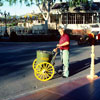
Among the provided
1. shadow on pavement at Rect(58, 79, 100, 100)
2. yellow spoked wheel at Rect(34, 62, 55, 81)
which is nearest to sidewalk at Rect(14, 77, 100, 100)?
shadow on pavement at Rect(58, 79, 100, 100)

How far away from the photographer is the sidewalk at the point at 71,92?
5617 millimetres

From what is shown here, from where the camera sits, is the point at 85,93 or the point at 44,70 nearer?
the point at 85,93

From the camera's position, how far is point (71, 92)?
6.11 m

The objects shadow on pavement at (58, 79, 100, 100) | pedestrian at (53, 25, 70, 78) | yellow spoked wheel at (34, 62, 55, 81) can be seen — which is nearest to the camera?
shadow on pavement at (58, 79, 100, 100)

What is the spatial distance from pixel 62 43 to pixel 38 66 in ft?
3.59

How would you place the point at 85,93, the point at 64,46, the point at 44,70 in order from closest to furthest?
the point at 85,93 < the point at 44,70 < the point at 64,46

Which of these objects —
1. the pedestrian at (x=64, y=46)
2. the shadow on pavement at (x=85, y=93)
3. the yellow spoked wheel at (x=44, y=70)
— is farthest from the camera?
the pedestrian at (x=64, y=46)

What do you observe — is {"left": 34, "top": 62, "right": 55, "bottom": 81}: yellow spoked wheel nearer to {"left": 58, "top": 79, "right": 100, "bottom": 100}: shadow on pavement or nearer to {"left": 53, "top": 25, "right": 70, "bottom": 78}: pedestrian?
{"left": 53, "top": 25, "right": 70, "bottom": 78}: pedestrian

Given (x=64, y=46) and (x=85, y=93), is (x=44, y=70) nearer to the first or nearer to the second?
(x=64, y=46)

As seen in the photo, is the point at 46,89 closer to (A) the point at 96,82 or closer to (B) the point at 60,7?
(A) the point at 96,82

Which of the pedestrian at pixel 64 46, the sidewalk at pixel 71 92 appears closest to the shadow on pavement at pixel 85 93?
the sidewalk at pixel 71 92

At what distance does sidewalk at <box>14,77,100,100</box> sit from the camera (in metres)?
5.62

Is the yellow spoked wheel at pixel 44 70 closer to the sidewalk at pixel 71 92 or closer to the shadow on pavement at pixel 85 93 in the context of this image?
the sidewalk at pixel 71 92

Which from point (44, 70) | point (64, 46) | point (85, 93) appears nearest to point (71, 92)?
point (85, 93)
